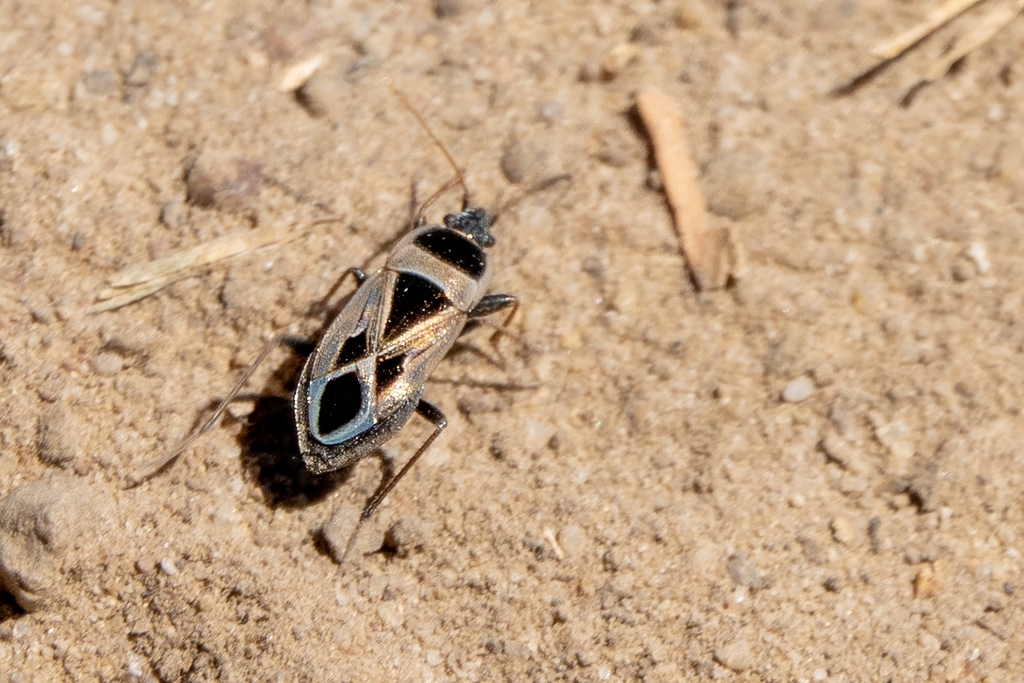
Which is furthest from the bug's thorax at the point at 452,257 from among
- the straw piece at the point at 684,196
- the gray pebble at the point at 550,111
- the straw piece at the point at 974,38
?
the straw piece at the point at 974,38

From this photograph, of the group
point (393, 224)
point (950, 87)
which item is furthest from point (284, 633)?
point (950, 87)

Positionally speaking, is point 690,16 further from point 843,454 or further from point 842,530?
point 842,530

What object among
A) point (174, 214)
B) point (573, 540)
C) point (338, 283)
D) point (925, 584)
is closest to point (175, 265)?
point (174, 214)

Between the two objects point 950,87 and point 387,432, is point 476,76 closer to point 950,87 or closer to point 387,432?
point 387,432

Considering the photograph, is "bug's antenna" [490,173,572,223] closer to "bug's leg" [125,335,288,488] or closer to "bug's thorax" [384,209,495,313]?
"bug's thorax" [384,209,495,313]

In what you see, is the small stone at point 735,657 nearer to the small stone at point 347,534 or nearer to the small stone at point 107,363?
the small stone at point 347,534
